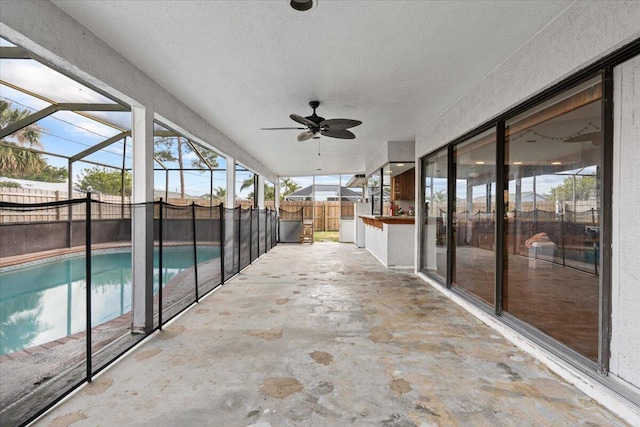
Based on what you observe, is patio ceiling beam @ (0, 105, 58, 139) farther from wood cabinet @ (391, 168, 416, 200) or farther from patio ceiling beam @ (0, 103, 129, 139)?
wood cabinet @ (391, 168, 416, 200)

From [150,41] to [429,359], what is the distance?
364cm

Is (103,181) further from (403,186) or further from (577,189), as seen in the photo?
(577,189)

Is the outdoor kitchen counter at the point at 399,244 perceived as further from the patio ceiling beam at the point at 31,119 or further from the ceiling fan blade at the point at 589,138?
the patio ceiling beam at the point at 31,119

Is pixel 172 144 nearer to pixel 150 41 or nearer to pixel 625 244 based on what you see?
pixel 150 41

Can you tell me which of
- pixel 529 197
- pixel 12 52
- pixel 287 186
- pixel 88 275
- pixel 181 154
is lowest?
pixel 88 275

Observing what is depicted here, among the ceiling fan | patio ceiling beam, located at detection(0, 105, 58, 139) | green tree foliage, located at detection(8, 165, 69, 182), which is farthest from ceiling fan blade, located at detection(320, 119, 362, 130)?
green tree foliage, located at detection(8, 165, 69, 182)

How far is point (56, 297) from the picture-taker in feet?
7.57

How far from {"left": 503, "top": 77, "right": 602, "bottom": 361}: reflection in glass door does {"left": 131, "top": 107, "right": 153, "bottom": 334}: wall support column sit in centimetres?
369

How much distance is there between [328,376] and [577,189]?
235 centimetres

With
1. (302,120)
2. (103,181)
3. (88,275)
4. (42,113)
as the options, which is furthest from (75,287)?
(103,181)

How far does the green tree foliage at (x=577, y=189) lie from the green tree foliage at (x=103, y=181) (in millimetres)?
10218

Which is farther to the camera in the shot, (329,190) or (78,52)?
(329,190)

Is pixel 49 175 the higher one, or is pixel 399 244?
pixel 49 175

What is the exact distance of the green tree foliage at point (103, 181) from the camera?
8.89 meters
